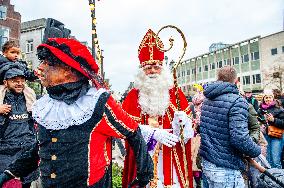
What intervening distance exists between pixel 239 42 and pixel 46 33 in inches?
1934

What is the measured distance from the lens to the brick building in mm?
34844

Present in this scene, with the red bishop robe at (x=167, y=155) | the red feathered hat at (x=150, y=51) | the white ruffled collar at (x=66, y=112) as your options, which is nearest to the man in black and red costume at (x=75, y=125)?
the white ruffled collar at (x=66, y=112)

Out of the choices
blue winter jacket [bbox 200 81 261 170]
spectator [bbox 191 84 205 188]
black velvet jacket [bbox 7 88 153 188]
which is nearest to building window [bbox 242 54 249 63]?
spectator [bbox 191 84 205 188]

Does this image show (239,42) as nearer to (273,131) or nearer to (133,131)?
(273,131)

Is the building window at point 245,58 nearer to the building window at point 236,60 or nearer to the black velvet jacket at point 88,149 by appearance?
the building window at point 236,60

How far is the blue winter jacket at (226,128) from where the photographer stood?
3828 mm

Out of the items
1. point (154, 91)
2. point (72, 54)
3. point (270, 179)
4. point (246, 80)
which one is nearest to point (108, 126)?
point (72, 54)

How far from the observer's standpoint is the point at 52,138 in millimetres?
2662

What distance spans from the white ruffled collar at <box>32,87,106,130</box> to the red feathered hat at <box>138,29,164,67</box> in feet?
7.20

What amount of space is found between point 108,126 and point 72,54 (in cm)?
62

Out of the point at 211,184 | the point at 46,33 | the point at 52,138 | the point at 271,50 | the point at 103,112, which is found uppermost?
the point at 271,50

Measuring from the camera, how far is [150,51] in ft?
16.1

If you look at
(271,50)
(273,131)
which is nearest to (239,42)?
(271,50)

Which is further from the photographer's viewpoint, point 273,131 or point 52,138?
point 273,131
